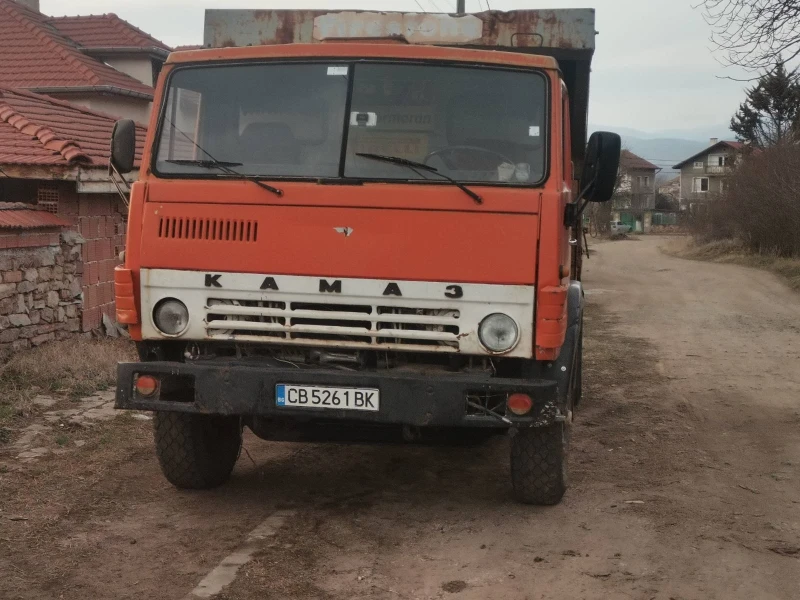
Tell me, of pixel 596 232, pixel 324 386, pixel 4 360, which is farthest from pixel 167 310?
pixel 596 232

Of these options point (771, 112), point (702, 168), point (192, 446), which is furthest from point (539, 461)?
point (702, 168)

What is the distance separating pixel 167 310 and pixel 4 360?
16.1ft

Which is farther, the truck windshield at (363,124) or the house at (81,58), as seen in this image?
the house at (81,58)

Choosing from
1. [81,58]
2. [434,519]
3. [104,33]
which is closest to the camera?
[434,519]

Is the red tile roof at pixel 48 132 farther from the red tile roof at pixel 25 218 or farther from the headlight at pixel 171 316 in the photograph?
the headlight at pixel 171 316

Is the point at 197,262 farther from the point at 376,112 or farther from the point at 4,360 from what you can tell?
the point at 4,360

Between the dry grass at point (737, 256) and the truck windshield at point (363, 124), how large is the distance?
1945 centimetres

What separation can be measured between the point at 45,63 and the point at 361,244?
18.7m

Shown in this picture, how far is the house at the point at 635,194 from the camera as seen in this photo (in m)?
87.9

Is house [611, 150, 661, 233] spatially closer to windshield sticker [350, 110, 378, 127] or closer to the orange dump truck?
the orange dump truck

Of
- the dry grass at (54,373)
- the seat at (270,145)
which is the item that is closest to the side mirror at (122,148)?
the seat at (270,145)

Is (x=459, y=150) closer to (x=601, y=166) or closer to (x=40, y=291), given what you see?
(x=601, y=166)

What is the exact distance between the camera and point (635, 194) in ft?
328

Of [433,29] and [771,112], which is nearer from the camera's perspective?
[433,29]
